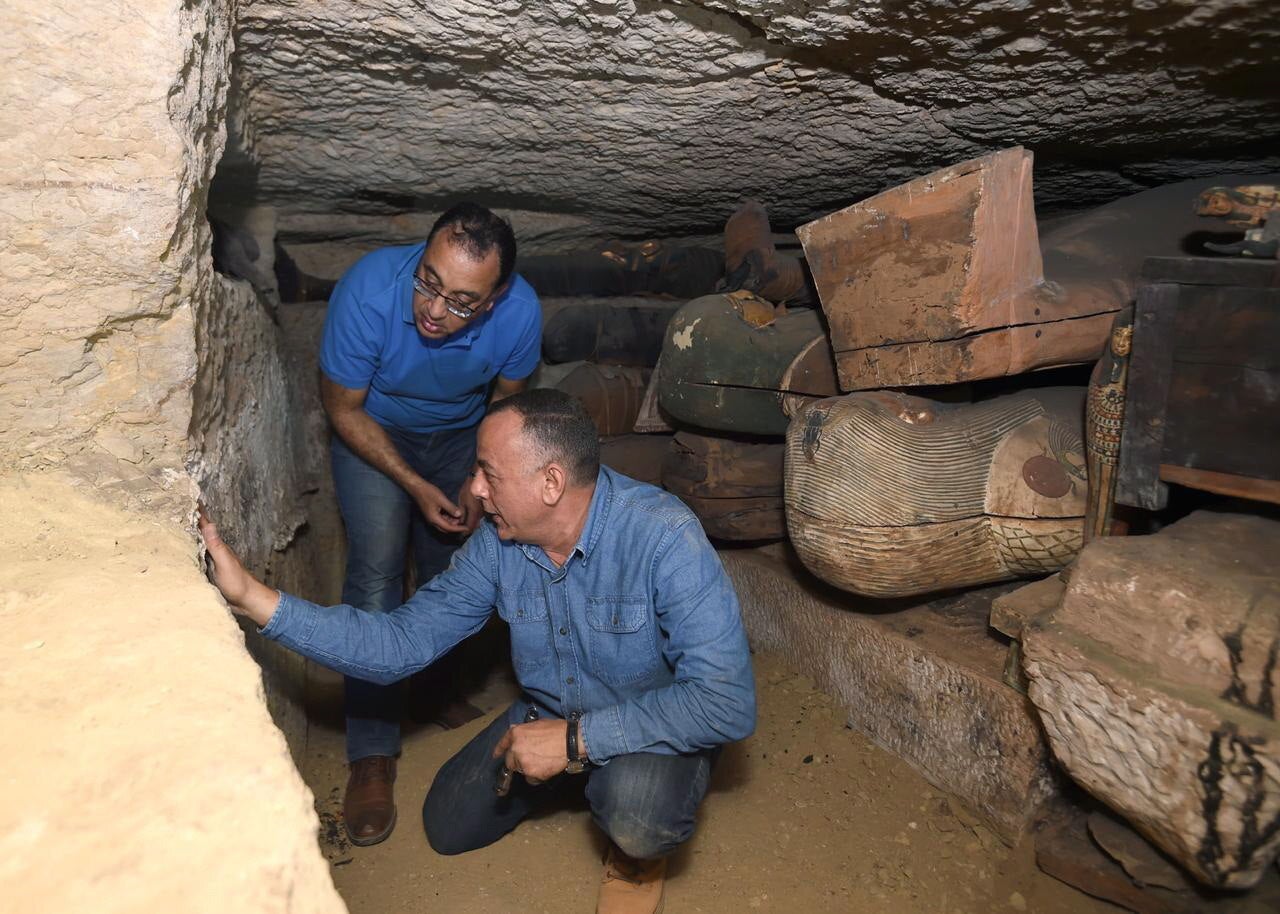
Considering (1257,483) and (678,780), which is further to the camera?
(678,780)

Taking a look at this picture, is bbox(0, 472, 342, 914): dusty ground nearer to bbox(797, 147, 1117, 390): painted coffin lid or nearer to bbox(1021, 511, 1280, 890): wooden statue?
bbox(1021, 511, 1280, 890): wooden statue

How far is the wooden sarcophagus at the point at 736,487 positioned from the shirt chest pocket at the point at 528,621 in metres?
1.07

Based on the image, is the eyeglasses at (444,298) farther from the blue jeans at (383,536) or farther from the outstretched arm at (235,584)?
the outstretched arm at (235,584)

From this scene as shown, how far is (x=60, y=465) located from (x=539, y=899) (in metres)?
1.44

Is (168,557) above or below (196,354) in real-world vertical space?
below

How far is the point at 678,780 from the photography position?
6.06 ft

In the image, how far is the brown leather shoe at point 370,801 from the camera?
2262 millimetres

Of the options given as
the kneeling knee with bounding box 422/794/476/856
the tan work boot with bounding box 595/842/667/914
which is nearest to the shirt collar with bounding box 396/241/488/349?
the kneeling knee with bounding box 422/794/476/856

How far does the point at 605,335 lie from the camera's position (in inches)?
132

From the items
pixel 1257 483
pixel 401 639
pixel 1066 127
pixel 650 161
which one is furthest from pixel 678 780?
pixel 1066 127

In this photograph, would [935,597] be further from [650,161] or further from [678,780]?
[650,161]

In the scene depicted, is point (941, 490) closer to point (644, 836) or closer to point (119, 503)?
point (644, 836)

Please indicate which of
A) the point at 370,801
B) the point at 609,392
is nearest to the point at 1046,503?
the point at 609,392

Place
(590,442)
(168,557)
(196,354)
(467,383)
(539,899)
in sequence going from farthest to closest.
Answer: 1. (467,383)
2. (539,899)
3. (590,442)
4. (196,354)
5. (168,557)
